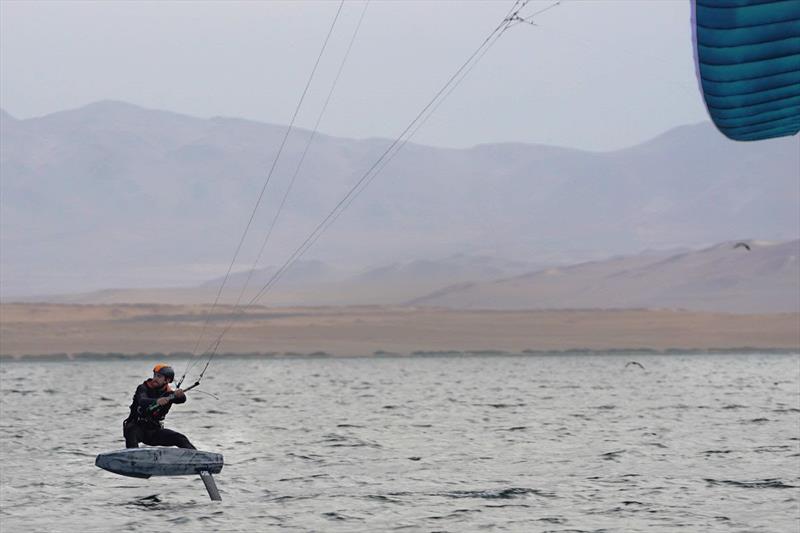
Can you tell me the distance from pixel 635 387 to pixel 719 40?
107957 mm

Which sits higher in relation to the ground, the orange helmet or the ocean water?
the orange helmet

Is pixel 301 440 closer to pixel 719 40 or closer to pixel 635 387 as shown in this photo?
pixel 719 40

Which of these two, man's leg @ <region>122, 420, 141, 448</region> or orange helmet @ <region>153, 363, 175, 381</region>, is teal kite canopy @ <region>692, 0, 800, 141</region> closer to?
orange helmet @ <region>153, 363, 175, 381</region>

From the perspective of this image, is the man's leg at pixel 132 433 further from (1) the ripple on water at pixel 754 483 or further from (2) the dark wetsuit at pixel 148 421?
(1) the ripple on water at pixel 754 483

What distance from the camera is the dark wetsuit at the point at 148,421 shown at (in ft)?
102

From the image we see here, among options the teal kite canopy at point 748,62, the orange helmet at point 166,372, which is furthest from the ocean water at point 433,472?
the teal kite canopy at point 748,62

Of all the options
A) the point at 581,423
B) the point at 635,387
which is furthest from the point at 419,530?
the point at 635,387

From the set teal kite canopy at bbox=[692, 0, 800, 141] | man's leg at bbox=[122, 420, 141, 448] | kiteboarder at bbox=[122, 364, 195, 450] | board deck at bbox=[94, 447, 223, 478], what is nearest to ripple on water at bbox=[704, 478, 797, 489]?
teal kite canopy at bbox=[692, 0, 800, 141]

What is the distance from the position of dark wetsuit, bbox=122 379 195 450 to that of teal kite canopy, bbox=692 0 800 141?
14.5 metres

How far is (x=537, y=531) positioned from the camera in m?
29.9

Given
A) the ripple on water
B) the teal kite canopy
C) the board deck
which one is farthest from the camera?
the ripple on water

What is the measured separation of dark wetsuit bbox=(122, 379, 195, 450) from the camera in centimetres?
3122

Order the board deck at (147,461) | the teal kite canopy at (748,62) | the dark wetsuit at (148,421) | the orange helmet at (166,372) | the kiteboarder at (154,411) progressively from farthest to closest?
the board deck at (147,461)
the dark wetsuit at (148,421)
the kiteboarder at (154,411)
the orange helmet at (166,372)
the teal kite canopy at (748,62)

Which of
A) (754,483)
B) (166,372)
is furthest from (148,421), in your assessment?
(754,483)
